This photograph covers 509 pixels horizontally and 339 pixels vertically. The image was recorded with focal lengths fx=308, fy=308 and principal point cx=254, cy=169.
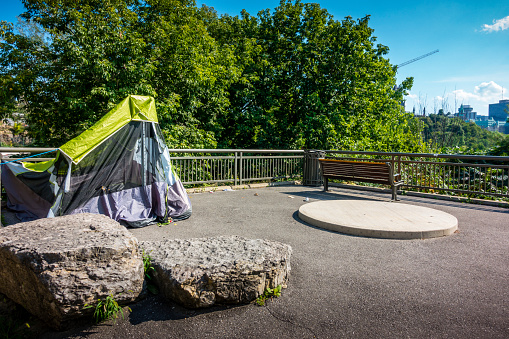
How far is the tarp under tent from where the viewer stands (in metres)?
5.23

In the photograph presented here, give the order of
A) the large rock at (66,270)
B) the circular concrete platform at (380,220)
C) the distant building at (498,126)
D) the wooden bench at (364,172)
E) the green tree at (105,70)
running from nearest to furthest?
1. the large rock at (66,270)
2. the circular concrete platform at (380,220)
3. the wooden bench at (364,172)
4. the green tree at (105,70)
5. the distant building at (498,126)

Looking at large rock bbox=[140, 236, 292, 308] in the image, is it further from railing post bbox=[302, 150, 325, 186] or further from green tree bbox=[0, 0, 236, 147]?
green tree bbox=[0, 0, 236, 147]

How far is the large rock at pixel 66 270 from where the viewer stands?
252 cm

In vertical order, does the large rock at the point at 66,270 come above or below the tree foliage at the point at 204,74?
below

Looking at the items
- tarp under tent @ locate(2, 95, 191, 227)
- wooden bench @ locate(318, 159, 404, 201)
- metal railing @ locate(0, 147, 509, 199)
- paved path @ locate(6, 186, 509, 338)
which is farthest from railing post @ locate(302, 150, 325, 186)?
tarp under tent @ locate(2, 95, 191, 227)

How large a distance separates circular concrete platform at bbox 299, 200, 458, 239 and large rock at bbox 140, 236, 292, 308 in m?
2.32

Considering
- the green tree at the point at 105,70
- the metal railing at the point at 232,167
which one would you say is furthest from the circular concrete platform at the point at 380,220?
the green tree at the point at 105,70

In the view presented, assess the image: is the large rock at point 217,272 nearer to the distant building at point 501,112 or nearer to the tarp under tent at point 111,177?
the tarp under tent at point 111,177

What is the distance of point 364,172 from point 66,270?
25.0ft

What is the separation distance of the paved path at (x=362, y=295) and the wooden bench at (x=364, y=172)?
8.50 ft

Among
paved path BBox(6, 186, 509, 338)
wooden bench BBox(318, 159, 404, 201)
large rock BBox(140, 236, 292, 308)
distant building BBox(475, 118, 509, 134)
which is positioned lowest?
paved path BBox(6, 186, 509, 338)

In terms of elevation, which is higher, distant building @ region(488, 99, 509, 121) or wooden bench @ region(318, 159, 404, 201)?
distant building @ region(488, 99, 509, 121)

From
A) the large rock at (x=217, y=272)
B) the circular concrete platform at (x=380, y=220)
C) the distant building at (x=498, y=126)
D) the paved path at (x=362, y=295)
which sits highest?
the distant building at (x=498, y=126)

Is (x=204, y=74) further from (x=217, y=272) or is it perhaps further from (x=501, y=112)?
(x=501, y=112)
